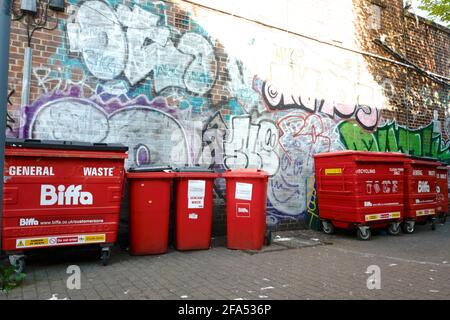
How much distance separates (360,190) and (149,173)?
3.91 meters

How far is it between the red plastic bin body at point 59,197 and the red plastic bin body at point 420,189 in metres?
6.04

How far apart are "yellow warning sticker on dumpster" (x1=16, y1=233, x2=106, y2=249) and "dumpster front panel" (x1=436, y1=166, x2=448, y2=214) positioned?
816cm

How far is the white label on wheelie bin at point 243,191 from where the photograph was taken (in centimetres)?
588

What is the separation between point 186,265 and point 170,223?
130 centimetres

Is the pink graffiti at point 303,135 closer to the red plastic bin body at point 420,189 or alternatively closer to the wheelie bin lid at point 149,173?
the red plastic bin body at point 420,189

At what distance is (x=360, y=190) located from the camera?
6.85 m

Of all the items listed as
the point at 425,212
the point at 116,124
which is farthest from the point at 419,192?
the point at 116,124

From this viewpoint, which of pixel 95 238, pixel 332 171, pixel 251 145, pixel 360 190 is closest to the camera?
pixel 95 238

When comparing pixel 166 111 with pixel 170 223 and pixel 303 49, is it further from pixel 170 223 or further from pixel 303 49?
pixel 303 49

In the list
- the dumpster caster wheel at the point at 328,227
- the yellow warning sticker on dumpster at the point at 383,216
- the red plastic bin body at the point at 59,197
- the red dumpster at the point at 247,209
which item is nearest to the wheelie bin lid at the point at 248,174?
the red dumpster at the point at 247,209

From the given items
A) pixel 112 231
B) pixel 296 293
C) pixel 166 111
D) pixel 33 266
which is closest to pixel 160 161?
pixel 166 111

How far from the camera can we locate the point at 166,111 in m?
6.64

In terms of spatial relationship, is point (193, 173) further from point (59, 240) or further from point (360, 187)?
point (360, 187)

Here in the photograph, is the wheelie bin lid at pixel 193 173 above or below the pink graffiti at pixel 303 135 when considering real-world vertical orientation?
below
